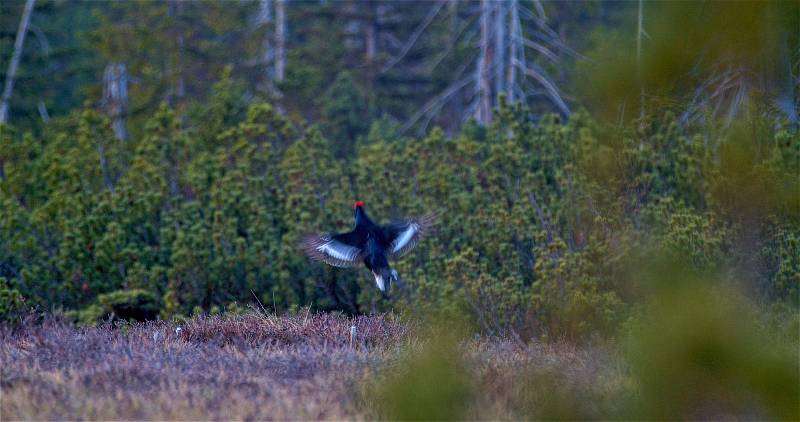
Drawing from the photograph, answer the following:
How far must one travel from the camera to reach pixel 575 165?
14.4 metres

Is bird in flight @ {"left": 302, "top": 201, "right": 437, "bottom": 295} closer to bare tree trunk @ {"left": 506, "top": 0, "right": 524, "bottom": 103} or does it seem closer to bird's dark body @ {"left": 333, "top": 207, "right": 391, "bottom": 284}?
bird's dark body @ {"left": 333, "top": 207, "right": 391, "bottom": 284}

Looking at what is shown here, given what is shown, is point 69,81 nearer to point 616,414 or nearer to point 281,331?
point 281,331

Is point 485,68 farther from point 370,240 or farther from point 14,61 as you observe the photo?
point 14,61

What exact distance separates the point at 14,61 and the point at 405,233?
1675 centimetres

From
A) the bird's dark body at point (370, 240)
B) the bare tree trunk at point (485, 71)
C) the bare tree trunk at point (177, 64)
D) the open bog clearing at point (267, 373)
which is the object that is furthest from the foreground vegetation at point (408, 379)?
the bare tree trunk at point (177, 64)

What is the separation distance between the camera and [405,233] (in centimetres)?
1077

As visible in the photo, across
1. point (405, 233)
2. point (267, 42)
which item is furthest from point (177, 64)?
point (405, 233)

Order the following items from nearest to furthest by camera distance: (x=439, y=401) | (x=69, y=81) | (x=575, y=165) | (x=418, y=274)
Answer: (x=439, y=401), (x=418, y=274), (x=575, y=165), (x=69, y=81)

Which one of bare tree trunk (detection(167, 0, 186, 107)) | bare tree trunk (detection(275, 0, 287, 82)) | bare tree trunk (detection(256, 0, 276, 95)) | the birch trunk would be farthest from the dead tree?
bare tree trunk (detection(167, 0, 186, 107))

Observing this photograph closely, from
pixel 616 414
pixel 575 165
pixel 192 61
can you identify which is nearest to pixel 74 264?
pixel 575 165

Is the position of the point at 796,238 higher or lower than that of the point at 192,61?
lower

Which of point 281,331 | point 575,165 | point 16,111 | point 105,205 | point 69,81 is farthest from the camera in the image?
point 69,81

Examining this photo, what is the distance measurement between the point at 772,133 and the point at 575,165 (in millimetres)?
4291

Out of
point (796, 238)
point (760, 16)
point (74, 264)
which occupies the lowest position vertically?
point (74, 264)
